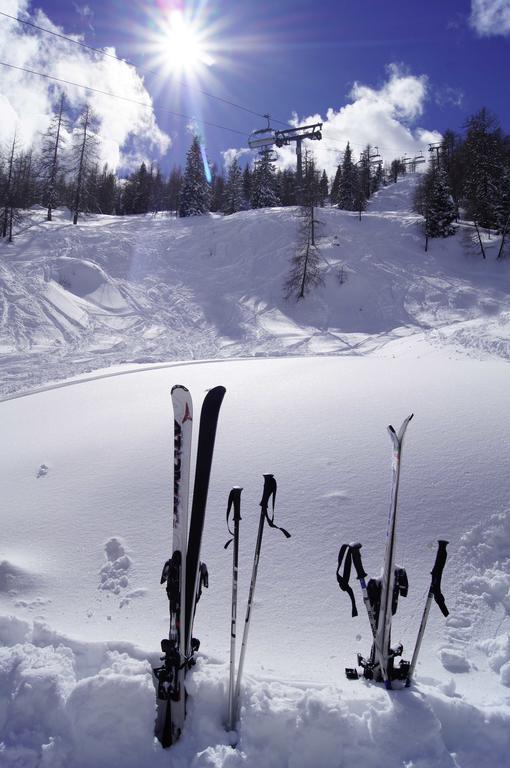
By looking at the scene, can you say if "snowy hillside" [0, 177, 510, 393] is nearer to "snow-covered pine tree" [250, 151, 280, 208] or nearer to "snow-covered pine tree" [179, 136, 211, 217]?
"snow-covered pine tree" [179, 136, 211, 217]

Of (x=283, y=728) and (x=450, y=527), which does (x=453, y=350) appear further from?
(x=283, y=728)

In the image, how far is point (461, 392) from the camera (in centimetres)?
629

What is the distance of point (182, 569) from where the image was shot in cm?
250

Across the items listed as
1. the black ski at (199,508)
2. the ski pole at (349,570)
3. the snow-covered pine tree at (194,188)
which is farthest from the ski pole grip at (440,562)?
the snow-covered pine tree at (194,188)

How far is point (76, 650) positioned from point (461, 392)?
5.86 metres

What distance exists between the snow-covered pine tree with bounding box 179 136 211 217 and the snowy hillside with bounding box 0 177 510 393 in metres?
6.38

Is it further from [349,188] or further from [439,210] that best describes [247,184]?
[439,210]

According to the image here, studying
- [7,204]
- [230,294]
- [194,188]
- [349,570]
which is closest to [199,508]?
[349,570]

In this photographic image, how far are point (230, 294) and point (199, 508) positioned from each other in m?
25.7

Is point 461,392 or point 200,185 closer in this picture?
point 461,392

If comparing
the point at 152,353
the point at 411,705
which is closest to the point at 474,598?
the point at 411,705

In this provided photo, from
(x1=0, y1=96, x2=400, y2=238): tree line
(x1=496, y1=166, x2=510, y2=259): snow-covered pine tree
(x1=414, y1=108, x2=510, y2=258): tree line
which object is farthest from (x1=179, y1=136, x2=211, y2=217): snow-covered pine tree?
(x1=496, y1=166, x2=510, y2=259): snow-covered pine tree

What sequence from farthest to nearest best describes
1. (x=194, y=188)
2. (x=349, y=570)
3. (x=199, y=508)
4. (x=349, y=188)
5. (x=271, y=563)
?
(x=349, y=188), (x=194, y=188), (x=271, y=563), (x=199, y=508), (x=349, y=570)

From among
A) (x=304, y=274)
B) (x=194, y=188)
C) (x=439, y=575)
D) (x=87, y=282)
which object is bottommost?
(x=439, y=575)
